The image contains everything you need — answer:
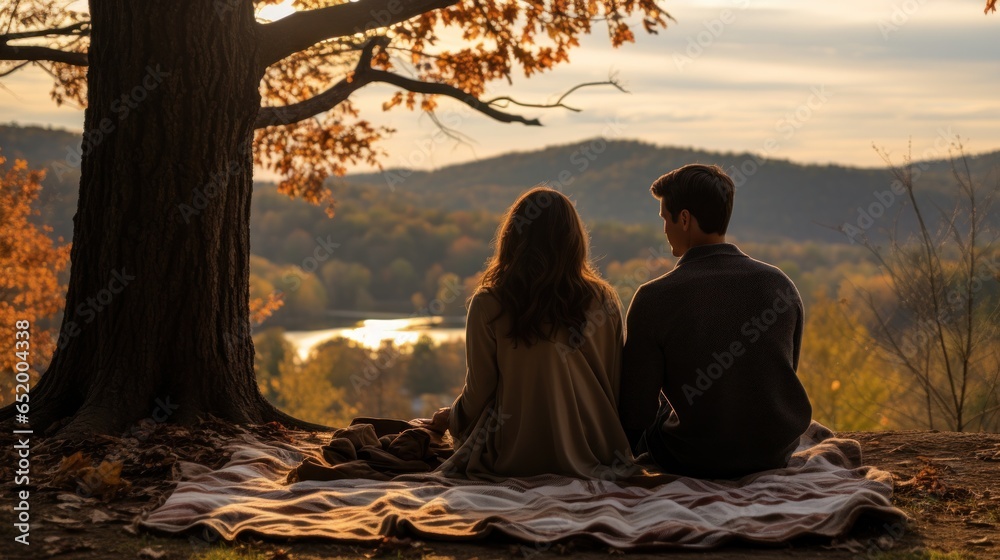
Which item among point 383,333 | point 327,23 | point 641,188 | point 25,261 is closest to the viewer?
point 327,23

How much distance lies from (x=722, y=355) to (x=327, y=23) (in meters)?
3.80

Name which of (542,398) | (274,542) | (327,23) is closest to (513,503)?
(542,398)

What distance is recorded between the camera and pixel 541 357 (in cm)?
426

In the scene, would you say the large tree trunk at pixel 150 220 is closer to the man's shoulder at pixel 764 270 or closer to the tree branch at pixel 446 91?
the tree branch at pixel 446 91

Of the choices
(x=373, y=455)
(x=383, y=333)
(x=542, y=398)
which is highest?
(x=542, y=398)

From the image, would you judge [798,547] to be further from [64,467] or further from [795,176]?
[795,176]

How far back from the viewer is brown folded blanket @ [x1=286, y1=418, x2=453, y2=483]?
14.5ft

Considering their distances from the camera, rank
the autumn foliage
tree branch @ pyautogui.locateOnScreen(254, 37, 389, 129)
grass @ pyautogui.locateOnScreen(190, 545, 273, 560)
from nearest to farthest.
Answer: grass @ pyautogui.locateOnScreen(190, 545, 273, 560)
tree branch @ pyautogui.locateOnScreen(254, 37, 389, 129)
the autumn foliage

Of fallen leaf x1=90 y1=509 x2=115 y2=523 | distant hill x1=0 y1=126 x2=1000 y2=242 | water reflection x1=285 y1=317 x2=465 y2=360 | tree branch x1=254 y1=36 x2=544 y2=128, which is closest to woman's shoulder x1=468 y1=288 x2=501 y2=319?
fallen leaf x1=90 y1=509 x2=115 y2=523

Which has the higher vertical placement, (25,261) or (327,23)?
(327,23)

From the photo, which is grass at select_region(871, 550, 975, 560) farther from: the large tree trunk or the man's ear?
the large tree trunk

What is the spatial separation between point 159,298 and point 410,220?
78332 mm

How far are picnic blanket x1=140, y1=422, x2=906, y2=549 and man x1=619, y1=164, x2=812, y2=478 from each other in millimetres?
195

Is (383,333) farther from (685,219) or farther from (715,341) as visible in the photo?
(715,341)
